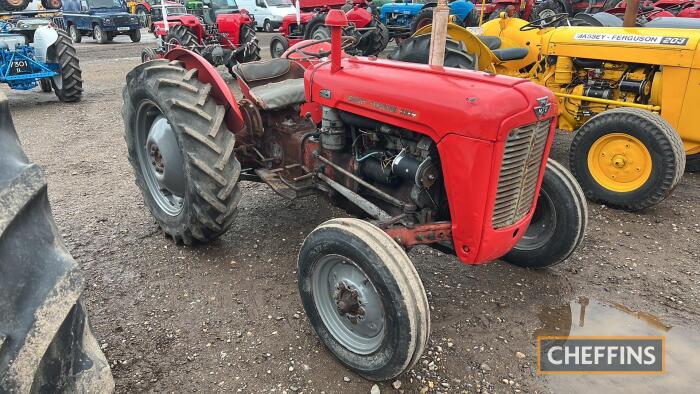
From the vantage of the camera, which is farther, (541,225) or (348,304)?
(541,225)

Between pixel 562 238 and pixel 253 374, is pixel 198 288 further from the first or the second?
pixel 562 238

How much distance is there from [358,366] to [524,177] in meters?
1.23

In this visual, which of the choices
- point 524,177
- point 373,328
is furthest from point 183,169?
point 524,177

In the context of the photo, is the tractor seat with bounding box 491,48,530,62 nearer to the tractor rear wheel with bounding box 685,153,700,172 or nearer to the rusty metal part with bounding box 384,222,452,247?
the tractor rear wheel with bounding box 685,153,700,172

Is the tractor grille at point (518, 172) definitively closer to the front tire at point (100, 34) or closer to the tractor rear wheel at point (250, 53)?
the tractor rear wheel at point (250, 53)

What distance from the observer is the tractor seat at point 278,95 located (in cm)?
345

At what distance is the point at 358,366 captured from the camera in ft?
7.74

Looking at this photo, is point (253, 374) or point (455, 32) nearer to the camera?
point (253, 374)

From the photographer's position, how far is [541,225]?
3.17 m

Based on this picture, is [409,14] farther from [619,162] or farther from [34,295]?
[34,295]

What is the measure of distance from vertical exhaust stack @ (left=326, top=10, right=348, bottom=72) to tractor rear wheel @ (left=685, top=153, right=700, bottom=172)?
4288mm

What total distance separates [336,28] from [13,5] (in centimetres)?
874

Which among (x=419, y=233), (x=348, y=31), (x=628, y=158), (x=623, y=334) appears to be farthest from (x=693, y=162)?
(x=348, y=31)

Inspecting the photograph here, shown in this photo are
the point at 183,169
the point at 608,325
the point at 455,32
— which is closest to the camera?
the point at 608,325
